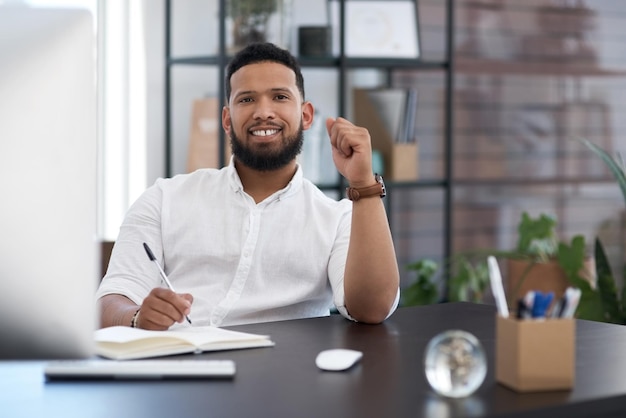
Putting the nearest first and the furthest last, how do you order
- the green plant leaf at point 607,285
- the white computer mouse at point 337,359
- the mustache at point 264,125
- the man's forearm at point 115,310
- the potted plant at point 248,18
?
the white computer mouse at point 337,359 < the man's forearm at point 115,310 < the mustache at point 264,125 < the green plant leaf at point 607,285 < the potted plant at point 248,18

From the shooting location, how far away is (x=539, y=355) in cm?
145

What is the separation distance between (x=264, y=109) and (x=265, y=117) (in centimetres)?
2

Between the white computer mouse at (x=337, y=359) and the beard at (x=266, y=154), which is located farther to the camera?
the beard at (x=266, y=154)

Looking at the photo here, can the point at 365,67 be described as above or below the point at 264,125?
above

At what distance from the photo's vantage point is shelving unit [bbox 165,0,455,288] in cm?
365

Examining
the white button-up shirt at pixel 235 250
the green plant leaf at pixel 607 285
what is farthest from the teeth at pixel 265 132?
the green plant leaf at pixel 607 285

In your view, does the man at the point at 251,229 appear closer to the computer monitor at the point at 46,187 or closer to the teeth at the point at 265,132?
the teeth at the point at 265,132

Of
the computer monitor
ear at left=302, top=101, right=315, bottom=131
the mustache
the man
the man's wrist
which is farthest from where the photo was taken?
ear at left=302, top=101, right=315, bottom=131

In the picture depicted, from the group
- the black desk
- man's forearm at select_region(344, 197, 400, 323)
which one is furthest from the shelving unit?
the black desk

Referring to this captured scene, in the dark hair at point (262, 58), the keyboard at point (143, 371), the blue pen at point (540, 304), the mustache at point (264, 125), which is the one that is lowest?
the keyboard at point (143, 371)

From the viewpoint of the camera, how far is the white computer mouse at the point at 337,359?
5.18 feet

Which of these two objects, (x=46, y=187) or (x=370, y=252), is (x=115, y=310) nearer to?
(x=370, y=252)

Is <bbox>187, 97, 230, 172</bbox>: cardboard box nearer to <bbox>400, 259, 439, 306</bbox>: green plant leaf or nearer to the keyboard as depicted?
<bbox>400, 259, 439, 306</bbox>: green plant leaf

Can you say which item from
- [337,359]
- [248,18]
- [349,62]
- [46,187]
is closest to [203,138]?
[248,18]
